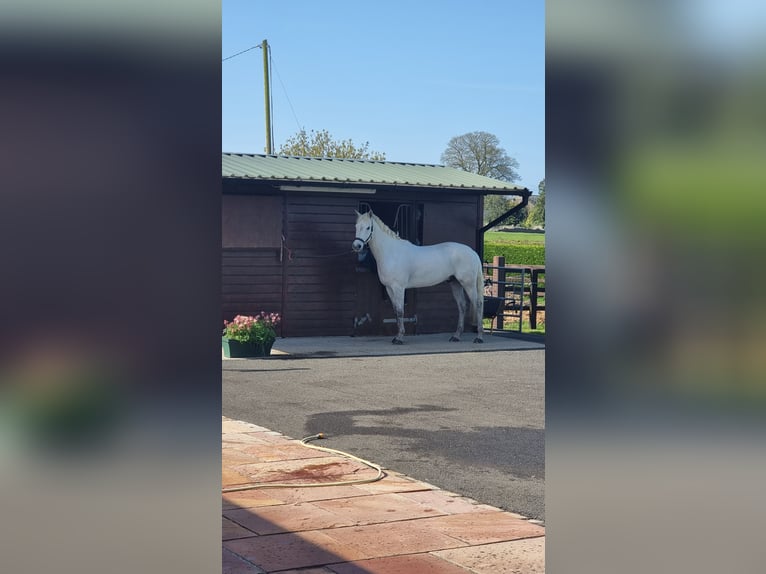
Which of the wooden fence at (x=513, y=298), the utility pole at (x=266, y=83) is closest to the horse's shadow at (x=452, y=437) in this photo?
the wooden fence at (x=513, y=298)

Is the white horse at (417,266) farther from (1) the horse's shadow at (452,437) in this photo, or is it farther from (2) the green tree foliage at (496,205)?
(2) the green tree foliage at (496,205)

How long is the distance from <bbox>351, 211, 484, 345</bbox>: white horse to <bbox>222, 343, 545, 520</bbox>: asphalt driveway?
1.39 metres

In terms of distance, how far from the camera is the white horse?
13766 mm

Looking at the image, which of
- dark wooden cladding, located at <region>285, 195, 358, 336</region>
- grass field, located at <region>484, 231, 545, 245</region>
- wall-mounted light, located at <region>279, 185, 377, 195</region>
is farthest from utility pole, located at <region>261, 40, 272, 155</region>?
grass field, located at <region>484, 231, 545, 245</region>

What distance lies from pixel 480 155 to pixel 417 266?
3625 centimetres

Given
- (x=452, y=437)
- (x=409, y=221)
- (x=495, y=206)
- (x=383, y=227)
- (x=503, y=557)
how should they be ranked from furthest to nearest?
(x=495, y=206) < (x=409, y=221) < (x=383, y=227) < (x=452, y=437) < (x=503, y=557)

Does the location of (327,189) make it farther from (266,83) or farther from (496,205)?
(496,205)

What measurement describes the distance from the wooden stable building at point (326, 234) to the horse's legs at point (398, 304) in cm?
78

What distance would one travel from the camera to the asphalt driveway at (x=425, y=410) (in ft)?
19.7

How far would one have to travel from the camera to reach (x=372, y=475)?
19.2 ft

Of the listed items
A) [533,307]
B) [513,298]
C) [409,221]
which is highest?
[409,221]

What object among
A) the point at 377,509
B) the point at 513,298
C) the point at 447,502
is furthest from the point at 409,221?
the point at 377,509
